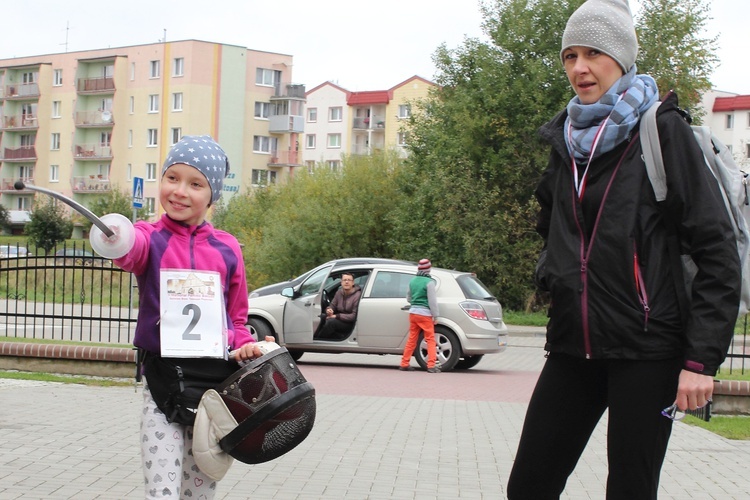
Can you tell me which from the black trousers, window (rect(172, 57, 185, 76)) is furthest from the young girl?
window (rect(172, 57, 185, 76))

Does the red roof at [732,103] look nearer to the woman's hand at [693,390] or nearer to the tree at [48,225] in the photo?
the tree at [48,225]

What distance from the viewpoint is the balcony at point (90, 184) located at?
90.1m

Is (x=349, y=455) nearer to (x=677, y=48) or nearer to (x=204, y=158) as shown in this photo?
(x=204, y=158)

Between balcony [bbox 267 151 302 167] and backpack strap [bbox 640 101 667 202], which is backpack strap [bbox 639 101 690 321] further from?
balcony [bbox 267 151 302 167]

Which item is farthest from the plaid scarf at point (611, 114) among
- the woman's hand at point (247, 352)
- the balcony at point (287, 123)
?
the balcony at point (287, 123)

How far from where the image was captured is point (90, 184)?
91.1 m

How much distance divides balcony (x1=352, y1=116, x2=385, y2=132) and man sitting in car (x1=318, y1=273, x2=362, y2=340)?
86.6m

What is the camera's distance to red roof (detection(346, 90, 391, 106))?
102m

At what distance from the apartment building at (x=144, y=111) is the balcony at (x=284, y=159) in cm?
8

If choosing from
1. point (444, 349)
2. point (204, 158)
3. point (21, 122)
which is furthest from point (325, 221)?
point (21, 122)

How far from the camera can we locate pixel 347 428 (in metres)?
9.70

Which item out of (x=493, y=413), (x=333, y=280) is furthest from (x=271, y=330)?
(x=493, y=413)

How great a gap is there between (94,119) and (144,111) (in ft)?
20.3

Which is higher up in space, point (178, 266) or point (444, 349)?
point (178, 266)
